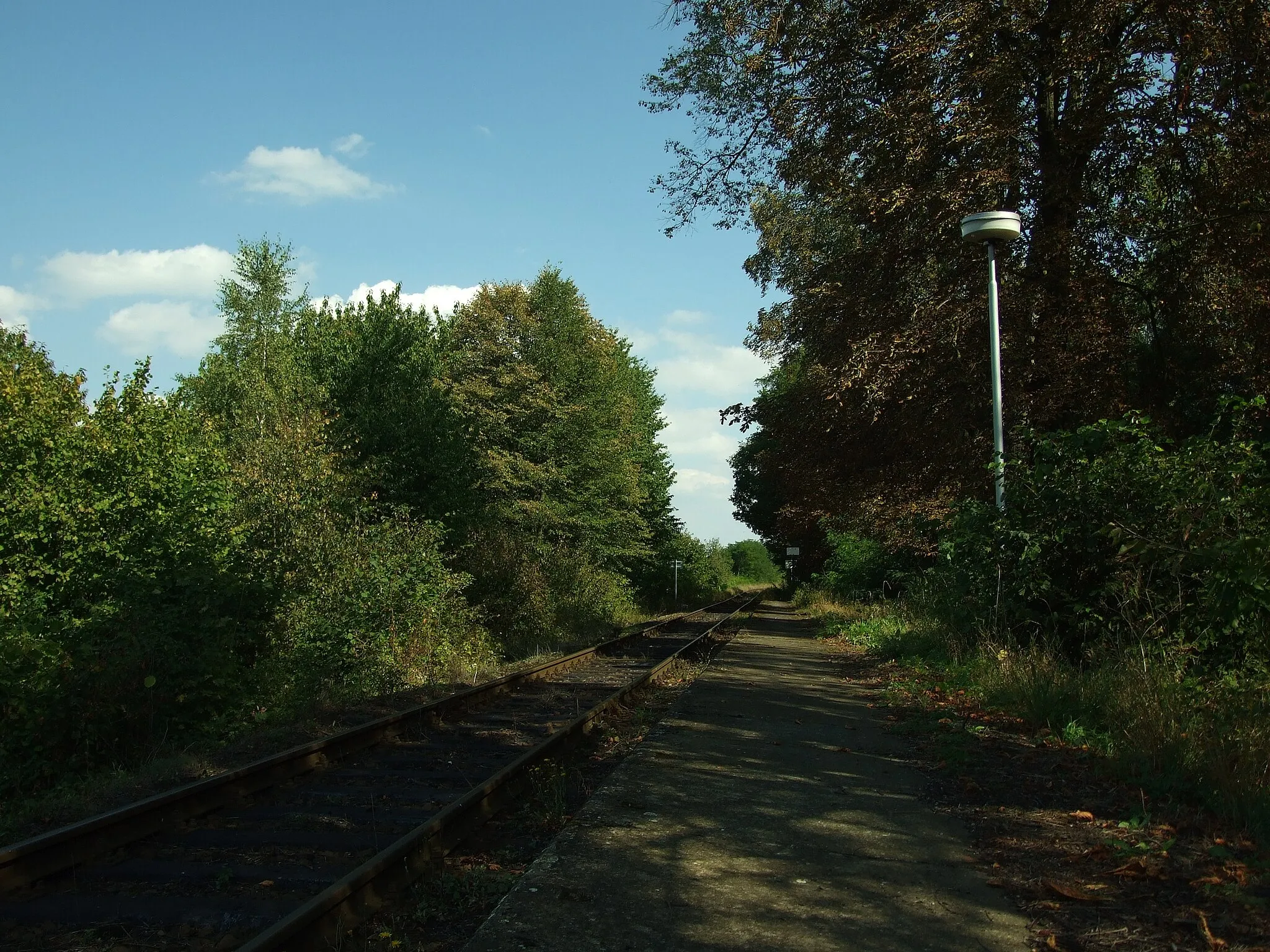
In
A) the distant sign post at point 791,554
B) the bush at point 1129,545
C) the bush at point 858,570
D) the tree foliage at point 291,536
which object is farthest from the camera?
the distant sign post at point 791,554

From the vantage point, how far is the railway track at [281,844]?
4387mm

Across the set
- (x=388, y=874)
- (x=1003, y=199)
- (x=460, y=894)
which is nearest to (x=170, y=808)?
(x=388, y=874)

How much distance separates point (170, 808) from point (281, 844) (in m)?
1.16

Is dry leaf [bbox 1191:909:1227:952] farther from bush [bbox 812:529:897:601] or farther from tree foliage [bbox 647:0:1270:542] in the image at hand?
bush [bbox 812:529:897:601]

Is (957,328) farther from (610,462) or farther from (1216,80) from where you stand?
(610,462)

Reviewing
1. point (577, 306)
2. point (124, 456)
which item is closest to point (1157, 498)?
point (124, 456)

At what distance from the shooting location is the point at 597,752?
8750 mm

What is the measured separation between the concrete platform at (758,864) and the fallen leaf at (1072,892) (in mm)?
262

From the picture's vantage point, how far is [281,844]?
5680mm

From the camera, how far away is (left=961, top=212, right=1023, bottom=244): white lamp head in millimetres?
11078

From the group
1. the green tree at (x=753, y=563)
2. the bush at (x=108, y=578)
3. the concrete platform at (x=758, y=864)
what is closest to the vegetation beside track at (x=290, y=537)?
the bush at (x=108, y=578)

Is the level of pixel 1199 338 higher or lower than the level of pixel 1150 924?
higher

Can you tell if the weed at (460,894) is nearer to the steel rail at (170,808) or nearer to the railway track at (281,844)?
the railway track at (281,844)

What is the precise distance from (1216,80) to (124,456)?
58.7ft
